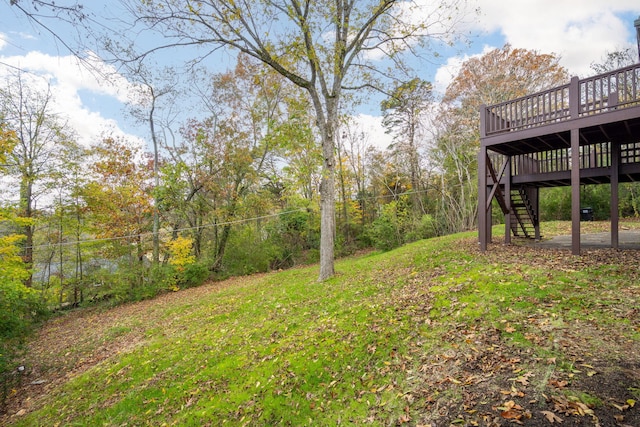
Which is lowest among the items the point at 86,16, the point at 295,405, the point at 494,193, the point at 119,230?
the point at 295,405

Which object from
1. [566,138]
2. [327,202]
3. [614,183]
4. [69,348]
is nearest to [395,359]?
[327,202]

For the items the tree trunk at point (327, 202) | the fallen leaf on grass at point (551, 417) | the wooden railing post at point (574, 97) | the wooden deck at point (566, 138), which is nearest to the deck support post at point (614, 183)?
the wooden deck at point (566, 138)

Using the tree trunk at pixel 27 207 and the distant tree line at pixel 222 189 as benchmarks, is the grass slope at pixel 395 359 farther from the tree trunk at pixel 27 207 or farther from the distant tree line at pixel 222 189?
the tree trunk at pixel 27 207

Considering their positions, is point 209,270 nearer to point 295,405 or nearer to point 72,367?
point 72,367

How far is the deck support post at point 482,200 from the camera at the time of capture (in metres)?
8.22

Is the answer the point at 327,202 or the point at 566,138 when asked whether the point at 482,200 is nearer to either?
the point at 566,138

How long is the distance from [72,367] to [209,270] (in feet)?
30.9

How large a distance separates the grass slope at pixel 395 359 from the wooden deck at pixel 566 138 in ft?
6.86

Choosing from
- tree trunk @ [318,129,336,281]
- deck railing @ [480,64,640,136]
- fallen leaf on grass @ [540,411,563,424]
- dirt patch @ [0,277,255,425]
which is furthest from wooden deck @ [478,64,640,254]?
dirt patch @ [0,277,255,425]

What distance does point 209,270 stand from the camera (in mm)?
15406

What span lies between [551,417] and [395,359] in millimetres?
1562

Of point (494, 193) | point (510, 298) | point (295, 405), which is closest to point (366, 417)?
point (295, 405)

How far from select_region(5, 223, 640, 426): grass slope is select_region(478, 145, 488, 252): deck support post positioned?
1075 mm

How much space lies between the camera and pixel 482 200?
857 centimetres
